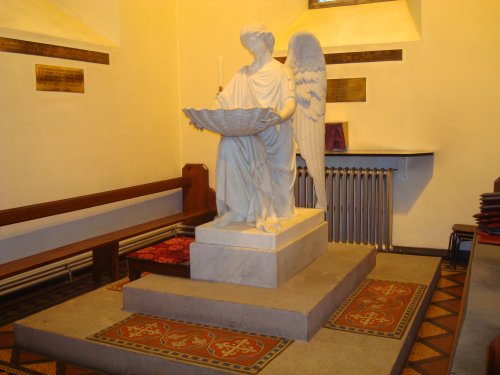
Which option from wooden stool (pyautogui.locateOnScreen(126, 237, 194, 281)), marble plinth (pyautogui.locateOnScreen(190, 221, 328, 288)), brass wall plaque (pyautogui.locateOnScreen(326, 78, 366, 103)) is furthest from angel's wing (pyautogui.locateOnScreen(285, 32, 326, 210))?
brass wall plaque (pyautogui.locateOnScreen(326, 78, 366, 103))

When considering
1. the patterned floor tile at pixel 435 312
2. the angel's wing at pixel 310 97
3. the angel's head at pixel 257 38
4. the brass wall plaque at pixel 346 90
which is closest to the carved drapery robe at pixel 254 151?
the angel's head at pixel 257 38

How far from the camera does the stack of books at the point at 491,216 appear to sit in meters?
3.73

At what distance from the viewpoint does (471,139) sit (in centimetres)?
529

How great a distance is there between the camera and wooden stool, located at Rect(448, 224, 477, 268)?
4957mm

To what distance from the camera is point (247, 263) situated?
3.46 metres

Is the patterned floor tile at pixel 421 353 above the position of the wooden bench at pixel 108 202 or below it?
below

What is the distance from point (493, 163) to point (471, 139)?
30 cm

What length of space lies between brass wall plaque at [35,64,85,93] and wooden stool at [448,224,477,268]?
368 cm

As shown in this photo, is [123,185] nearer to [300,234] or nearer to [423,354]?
[300,234]

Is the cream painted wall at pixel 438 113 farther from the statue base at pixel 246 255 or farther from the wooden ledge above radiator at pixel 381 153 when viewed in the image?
the statue base at pixel 246 255

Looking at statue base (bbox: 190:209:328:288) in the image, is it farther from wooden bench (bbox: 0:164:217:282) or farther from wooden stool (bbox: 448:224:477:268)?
wooden stool (bbox: 448:224:477:268)

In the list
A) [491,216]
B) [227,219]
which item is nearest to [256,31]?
[227,219]

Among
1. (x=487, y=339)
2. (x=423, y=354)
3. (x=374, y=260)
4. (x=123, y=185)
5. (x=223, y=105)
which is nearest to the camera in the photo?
(x=487, y=339)

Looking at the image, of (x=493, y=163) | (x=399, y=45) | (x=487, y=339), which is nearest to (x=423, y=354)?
(x=487, y=339)
